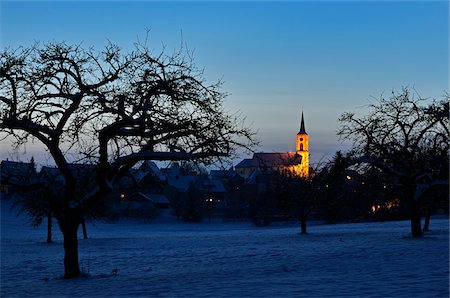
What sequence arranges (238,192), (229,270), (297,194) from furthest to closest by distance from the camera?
1. (238,192)
2. (297,194)
3. (229,270)

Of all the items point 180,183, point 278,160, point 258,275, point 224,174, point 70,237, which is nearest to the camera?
point 258,275

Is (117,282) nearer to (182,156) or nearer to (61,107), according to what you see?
(182,156)

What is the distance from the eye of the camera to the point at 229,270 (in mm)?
19453

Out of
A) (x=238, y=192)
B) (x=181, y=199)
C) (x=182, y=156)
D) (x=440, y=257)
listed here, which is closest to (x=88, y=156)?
(x=182, y=156)

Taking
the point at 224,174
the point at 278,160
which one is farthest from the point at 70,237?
the point at 278,160

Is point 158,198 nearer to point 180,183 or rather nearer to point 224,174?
point 180,183

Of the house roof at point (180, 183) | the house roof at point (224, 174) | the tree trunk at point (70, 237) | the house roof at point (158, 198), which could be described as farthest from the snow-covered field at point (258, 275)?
the house roof at point (180, 183)

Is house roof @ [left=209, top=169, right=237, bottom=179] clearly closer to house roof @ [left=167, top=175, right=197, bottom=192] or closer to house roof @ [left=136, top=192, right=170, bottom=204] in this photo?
house roof @ [left=167, top=175, right=197, bottom=192]

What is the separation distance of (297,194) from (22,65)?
3852cm

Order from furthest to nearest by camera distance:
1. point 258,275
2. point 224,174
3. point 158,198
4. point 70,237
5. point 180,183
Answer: point 180,183 < point 158,198 < point 224,174 < point 70,237 < point 258,275

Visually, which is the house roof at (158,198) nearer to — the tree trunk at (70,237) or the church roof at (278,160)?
the church roof at (278,160)

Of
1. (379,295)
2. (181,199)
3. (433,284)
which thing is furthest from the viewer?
(181,199)

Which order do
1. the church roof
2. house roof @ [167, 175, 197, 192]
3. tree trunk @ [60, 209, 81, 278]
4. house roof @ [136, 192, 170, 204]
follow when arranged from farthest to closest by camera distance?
house roof @ [167, 175, 197, 192]
house roof @ [136, 192, 170, 204]
tree trunk @ [60, 209, 81, 278]
the church roof

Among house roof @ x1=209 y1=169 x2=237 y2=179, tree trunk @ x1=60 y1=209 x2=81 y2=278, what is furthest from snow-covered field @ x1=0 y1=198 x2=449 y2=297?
house roof @ x1=209 y1=169 x2=237 y2=179
